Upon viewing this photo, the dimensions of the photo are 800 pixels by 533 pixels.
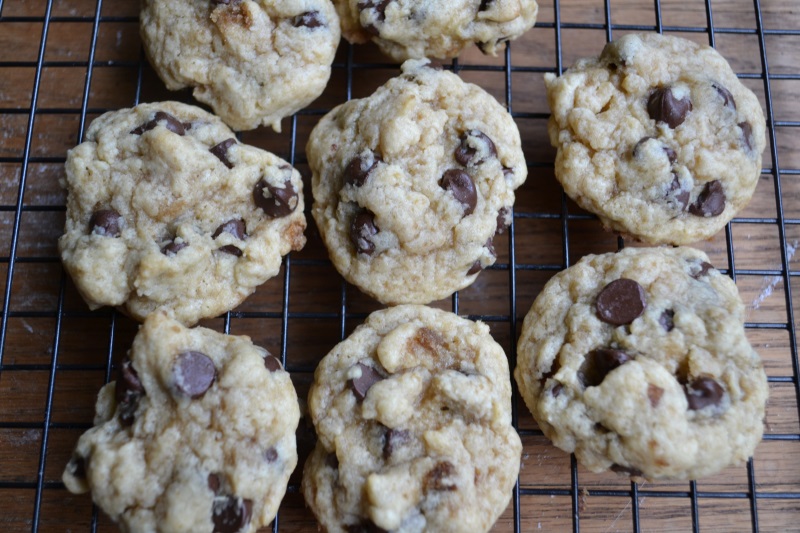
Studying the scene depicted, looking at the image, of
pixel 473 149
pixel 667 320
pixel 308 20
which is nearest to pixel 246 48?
pixel 308 20

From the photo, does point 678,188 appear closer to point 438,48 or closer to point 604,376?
point 604,376

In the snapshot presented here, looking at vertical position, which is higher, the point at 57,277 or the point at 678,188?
the point at 678,188

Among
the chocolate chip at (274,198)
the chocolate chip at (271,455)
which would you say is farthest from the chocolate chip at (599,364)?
the chocolate chip at (274,198)

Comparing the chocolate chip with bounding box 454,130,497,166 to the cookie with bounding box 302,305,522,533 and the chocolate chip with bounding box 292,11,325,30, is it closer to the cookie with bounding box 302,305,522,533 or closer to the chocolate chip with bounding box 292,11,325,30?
the cookie with bounding box 302,305,522,533

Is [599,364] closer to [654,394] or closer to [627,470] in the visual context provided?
[654,394]

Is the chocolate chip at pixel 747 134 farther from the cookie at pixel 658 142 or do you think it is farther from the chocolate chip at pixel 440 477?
the chocolate chip at pixel 440 477

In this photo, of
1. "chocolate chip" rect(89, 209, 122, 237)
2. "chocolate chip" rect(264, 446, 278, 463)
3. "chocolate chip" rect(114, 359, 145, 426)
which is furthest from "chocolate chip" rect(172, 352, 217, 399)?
"chocolate chip" rect(89, 209, 122, 237)

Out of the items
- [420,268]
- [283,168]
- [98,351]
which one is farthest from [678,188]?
[98,351]
